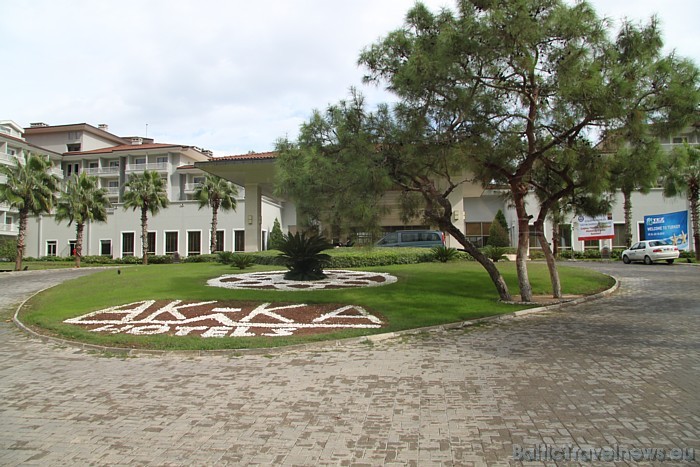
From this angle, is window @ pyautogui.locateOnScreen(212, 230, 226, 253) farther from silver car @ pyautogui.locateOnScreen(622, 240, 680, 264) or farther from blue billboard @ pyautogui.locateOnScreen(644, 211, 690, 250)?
blue billboard @ pyautogui.locateOnScreen(644, 211, 690, 250)

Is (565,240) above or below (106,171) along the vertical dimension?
below

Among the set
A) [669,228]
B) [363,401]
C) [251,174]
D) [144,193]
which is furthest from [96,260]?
[669,228]

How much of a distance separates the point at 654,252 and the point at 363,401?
88.8ft

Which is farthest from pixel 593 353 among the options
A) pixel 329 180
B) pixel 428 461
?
pixel 329 180

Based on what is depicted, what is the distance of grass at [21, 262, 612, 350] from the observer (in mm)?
9336

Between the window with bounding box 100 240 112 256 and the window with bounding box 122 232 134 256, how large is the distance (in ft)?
5.07

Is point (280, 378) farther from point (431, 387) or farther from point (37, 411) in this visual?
point (37, 411)

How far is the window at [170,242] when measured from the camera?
145 feet

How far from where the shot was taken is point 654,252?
26.9 metres

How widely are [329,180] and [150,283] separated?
8692 millimetres

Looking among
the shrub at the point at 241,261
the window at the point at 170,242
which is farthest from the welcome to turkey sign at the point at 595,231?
the window at the point at 170,242

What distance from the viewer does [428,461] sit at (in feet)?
13.0

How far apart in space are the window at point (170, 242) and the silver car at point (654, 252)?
118 ft

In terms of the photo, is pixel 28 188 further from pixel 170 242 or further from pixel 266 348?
pixel 266 348
